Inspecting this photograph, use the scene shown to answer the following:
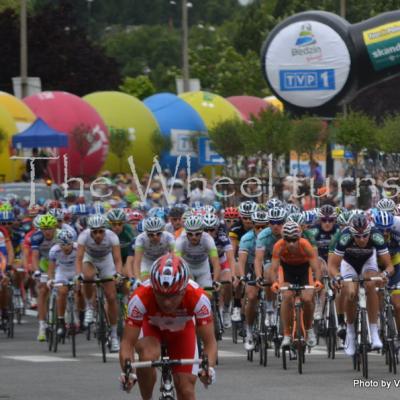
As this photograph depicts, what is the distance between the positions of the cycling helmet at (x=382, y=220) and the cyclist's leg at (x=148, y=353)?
24.5ft

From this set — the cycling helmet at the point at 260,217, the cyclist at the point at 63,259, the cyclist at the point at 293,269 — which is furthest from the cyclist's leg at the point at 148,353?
the cyclist at the point at 63,259

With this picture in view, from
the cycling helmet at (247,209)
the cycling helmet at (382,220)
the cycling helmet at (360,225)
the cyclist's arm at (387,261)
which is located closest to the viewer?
the cycling helmet at (360,225)

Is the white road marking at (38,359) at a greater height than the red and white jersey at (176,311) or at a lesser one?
lesser

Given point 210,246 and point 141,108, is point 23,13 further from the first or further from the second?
point 210,246

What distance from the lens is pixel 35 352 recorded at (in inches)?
847

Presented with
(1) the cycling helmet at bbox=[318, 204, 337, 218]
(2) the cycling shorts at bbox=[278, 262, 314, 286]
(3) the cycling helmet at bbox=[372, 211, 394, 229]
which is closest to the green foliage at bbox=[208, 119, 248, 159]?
(1) the cycling helmet at bbox=[318, 204, 337, 218]

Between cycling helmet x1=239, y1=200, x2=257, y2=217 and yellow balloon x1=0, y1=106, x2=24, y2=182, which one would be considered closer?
cycling helmet x1=239, y1=200, x2=257, y2=217

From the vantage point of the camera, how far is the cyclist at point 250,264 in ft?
65.7

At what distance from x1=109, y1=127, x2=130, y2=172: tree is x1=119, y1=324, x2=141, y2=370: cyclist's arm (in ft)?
117

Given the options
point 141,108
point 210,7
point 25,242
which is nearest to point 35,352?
point 25,242

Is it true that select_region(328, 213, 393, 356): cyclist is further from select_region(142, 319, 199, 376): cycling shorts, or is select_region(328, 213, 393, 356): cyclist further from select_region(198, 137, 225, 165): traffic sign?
select_region(198, 137, 225, 165): traffic sign

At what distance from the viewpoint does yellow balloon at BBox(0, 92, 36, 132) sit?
140 ft

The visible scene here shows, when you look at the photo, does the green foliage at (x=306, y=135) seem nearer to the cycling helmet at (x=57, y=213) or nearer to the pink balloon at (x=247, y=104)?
the cycling helmet at (x=57, y=213)

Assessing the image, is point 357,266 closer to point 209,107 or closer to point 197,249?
point 197,249
